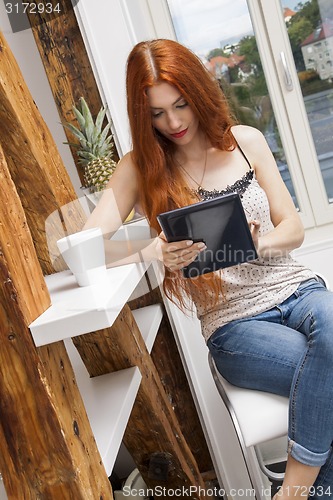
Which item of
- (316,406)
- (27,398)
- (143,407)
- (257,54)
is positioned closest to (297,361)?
(316,406)

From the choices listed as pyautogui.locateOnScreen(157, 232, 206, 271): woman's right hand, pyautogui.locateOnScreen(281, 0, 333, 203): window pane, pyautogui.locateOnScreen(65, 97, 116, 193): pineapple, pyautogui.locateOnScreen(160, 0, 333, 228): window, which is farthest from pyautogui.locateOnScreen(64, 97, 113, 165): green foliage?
pyautogui.locateOnScreen(281, 0, 333, 203): window pane

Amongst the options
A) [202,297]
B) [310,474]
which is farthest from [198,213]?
[310,474]

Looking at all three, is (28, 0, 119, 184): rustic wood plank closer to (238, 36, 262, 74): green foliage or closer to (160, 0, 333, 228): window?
(160, 0, 333, 228): window

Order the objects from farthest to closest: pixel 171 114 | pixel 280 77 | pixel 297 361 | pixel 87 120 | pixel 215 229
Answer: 1. pixel 280 77
2. pixel 87 120
3. pixel 171 114
4. pixel 297 361
5. pixel 215 229

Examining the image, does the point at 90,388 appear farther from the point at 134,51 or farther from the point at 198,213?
the point at 134,51

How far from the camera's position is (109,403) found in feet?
4.74

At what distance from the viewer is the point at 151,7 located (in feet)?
8.08

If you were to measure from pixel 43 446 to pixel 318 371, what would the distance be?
26.0 inches

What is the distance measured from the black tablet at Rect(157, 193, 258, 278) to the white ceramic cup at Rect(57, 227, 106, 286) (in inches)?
7.9

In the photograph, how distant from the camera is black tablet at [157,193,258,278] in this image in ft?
4.52

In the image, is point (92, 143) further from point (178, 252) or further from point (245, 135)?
point (178, 252)

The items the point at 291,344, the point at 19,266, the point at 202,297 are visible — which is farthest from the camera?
the point at 202,297

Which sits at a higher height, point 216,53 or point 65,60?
point 65,60

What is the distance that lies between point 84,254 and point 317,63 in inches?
64.4
